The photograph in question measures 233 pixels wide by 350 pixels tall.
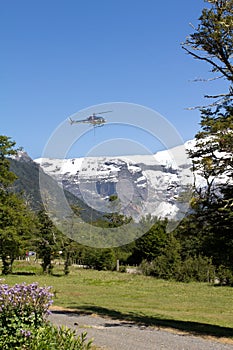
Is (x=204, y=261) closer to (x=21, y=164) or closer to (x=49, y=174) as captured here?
(x=49, y=174)

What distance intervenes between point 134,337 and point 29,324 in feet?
12.7

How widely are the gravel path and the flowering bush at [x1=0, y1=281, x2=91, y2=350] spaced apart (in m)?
1.86

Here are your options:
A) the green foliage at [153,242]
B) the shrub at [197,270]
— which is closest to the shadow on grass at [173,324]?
the shrub at [197,270]

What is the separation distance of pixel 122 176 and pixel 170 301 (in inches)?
306

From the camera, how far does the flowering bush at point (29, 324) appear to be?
689 cm

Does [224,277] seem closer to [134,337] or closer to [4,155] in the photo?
[4,155]

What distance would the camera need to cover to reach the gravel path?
9422mm

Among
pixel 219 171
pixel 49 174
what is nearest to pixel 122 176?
pixel 49 174

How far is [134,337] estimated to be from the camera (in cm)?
1058

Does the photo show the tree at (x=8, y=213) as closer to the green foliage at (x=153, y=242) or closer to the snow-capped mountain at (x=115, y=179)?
the snow-capped mountain at (x=115, y=179)

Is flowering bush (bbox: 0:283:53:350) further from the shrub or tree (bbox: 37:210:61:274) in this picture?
tree (bbox: 37:210:61:274)

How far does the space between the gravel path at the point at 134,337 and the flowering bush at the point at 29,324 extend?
1.86 metres

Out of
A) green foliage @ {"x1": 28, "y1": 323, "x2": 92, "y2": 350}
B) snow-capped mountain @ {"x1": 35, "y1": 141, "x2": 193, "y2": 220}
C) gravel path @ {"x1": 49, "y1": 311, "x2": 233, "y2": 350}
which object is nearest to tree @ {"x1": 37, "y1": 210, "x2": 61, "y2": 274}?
snow-capped mountain @ {"x1": 35, "y1": 141, "x2": 193, "y2": 220}

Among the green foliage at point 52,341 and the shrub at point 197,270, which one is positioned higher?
the green foliage at point 52,341
